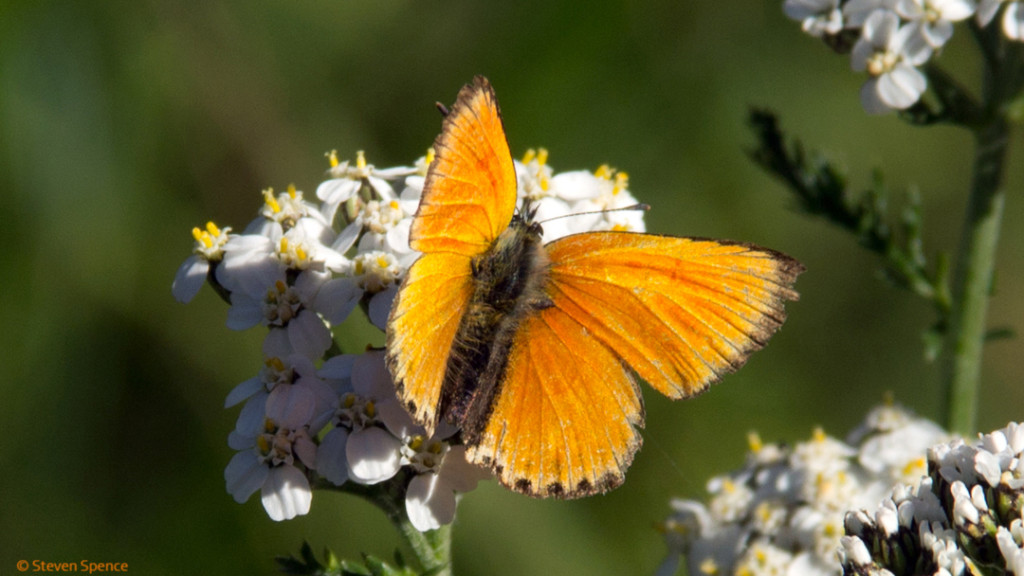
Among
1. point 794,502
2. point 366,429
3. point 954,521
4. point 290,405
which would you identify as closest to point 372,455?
point 366,429

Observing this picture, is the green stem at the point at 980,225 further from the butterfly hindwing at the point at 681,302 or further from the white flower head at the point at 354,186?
the white flower head at the point at 354,186

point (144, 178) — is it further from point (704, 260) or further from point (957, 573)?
point (957, 573)

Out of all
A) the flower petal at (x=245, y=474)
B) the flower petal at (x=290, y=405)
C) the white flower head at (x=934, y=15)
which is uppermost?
the white flower head at (x=934, y=15)

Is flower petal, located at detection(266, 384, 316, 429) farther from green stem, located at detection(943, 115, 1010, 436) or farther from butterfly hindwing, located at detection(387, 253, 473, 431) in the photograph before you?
green stem, located at detection(943, 115, 1010, 436)

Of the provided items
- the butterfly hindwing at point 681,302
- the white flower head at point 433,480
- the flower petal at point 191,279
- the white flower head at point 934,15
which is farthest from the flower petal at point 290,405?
the white flower head at point 934,15

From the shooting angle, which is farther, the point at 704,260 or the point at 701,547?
the point at 701,547

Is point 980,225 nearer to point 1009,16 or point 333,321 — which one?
point 1009,16

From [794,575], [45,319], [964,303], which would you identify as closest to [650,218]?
[964,303]
